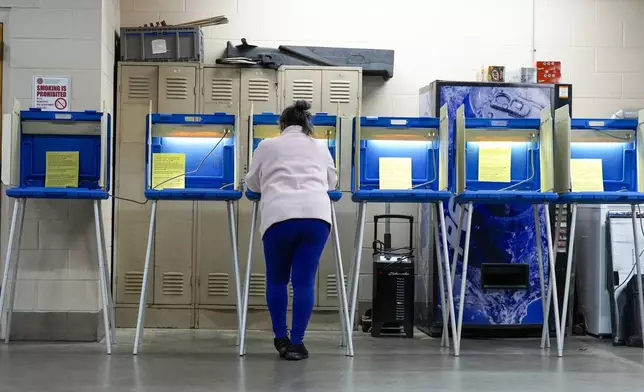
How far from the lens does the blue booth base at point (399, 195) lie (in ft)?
16.3

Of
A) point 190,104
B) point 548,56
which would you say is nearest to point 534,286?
point 548,56

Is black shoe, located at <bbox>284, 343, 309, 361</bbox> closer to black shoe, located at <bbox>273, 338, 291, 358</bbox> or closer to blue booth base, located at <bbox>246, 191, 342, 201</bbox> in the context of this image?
black shoe, located at <bbox>273, 338, 291, 358</bbox>

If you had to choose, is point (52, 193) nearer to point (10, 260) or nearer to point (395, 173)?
point (10, 260)

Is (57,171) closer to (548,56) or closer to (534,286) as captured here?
(534,286)

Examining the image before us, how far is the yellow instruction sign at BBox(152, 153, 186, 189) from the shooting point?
16.5ft

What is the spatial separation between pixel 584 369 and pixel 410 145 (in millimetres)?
1655

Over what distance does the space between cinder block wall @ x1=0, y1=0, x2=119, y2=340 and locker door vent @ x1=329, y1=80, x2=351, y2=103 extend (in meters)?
1.66

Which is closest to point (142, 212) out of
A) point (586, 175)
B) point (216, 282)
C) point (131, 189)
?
point (131, 189)

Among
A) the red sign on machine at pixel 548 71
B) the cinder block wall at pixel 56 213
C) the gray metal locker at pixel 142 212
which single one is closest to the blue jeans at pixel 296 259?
the cinder block wall at pixel 56 213

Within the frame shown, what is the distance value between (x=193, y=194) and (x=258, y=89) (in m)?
1.56

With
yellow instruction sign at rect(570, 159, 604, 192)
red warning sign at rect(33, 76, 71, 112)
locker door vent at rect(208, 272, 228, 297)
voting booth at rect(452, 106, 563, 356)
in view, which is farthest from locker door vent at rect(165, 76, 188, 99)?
yellow instruction sign at rect(570, 159, 604, 192)

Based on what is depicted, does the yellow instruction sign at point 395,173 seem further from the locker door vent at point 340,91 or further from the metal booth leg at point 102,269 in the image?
the metal booth leg at point 102,269

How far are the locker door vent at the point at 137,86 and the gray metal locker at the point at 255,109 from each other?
68cm

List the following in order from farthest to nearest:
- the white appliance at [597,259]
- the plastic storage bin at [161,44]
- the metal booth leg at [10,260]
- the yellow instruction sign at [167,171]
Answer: the plastic storage bin at [161,44] < the white appliance at [597,259] < the yellow instruction sign at [167,171] < the metal booth leg at [10,260]
